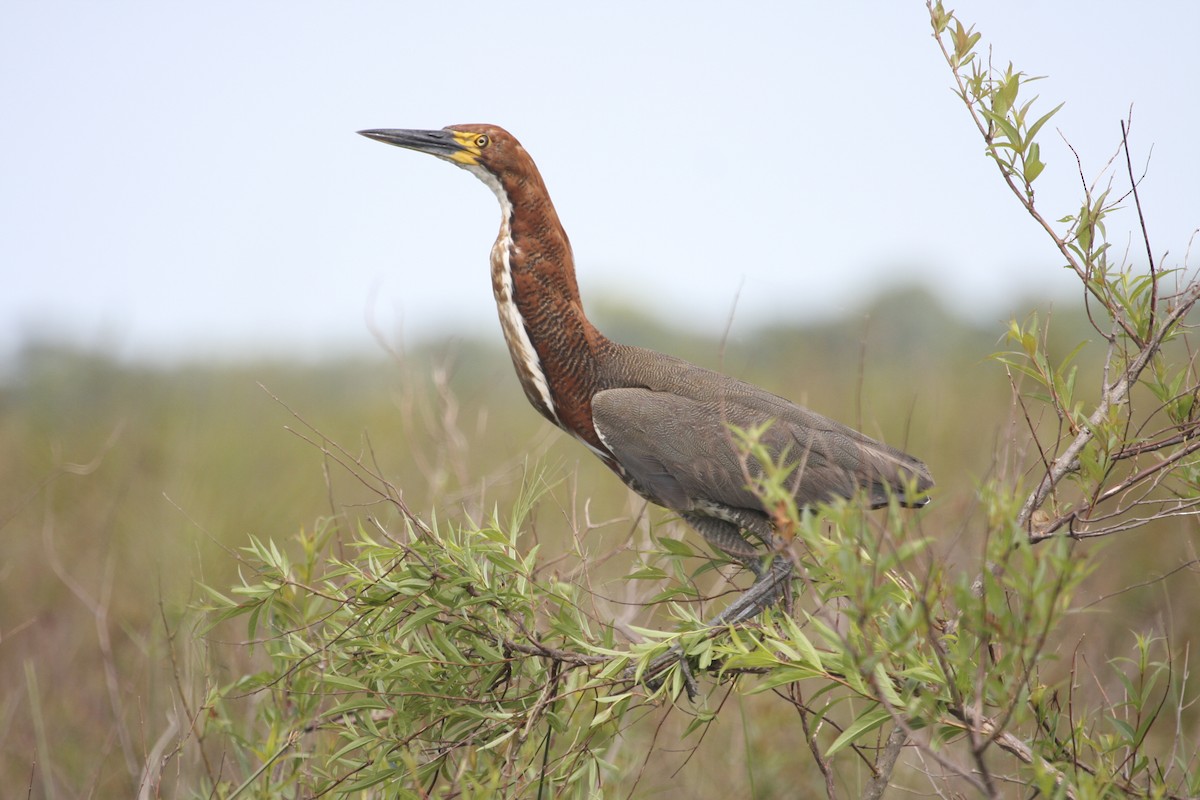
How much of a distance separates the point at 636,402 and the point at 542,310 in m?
0.55

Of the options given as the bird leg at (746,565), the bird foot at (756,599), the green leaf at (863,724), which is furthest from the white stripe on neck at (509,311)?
the green leaf at (863,724)

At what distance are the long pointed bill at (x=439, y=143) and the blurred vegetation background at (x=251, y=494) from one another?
0.84 m

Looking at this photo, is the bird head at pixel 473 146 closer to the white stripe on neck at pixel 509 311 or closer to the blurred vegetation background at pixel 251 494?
the white stripe on neck at pixel 509 311

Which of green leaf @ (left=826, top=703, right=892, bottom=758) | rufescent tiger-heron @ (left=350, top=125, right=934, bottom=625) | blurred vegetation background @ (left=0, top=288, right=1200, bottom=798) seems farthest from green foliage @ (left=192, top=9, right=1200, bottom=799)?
rufescent tiger-heron @ (left=350, top=125, right=934, bottom=625)

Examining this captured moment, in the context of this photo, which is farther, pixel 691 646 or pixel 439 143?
pixel 439 143

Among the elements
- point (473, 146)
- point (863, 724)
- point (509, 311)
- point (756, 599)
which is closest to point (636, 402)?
point (509, 311)

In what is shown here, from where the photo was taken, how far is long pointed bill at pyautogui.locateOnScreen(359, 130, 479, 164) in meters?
4.32

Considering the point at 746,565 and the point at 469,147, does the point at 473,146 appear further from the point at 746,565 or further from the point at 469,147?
the point at 746,565

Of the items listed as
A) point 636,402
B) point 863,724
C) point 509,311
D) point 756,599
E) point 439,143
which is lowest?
point 756,599

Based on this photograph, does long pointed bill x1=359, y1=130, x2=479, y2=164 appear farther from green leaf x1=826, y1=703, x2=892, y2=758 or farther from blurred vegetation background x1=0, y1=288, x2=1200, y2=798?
green leaf x1=826, y1=703, x2=892, y2=758

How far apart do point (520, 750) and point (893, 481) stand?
1.75 m

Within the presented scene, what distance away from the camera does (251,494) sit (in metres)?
5.27

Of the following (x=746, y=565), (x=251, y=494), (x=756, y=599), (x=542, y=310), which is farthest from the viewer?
(x=251, y=494)

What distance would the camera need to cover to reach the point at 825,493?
3.95 metres
